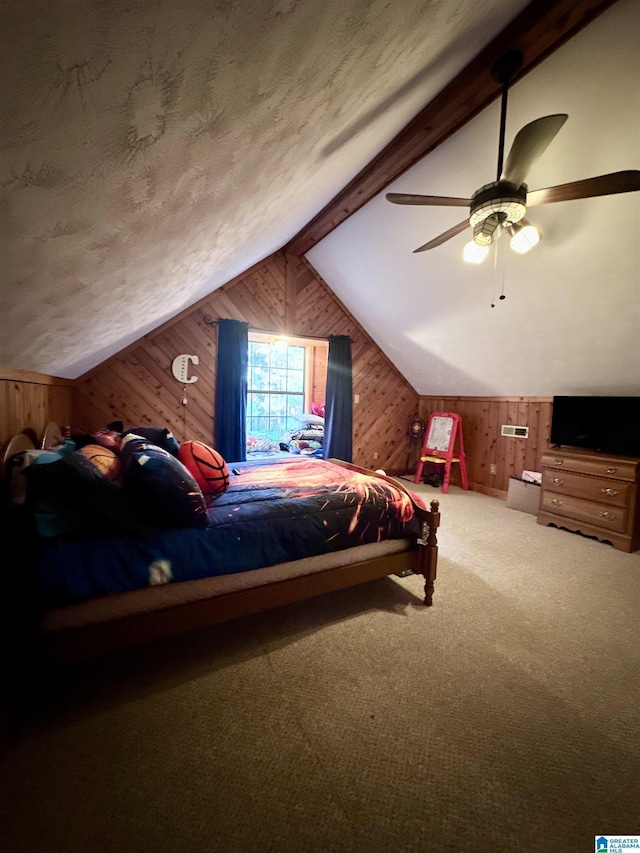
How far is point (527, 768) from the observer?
1.20 meters

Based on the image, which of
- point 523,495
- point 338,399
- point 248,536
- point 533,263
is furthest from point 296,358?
point 248,536

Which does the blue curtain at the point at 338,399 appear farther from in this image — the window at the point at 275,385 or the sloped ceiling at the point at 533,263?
the window at the point at 275,385

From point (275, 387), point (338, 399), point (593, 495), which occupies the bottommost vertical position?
point (593, 495)

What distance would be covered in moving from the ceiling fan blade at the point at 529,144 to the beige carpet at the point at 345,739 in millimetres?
2415

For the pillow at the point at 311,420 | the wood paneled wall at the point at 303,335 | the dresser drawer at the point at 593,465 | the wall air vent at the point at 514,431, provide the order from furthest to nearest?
1. the pillow at the point at 311,420
2. the wall air vent at the point at 514,431
3. the wood paneled wall at the point at 303,335
4. the dresser drawer at the point at 593,465

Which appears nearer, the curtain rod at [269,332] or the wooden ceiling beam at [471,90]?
the wooden ceiling beam at [471,90]

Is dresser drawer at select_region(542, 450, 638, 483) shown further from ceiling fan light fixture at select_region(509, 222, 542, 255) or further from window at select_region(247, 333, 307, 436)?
window at select_region(247, 333, 307, 436)

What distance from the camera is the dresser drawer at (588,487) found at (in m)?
2.97

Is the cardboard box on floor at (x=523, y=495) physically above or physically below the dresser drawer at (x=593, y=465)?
below

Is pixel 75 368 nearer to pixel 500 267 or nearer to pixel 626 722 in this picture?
pixel 500 267

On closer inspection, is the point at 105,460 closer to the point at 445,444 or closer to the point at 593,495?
the point at 593,495

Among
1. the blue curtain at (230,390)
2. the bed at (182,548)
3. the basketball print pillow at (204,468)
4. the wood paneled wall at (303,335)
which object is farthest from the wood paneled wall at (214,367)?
the basketball print pillow at (204,468)

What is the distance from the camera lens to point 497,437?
464 cm

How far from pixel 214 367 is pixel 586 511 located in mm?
4275
